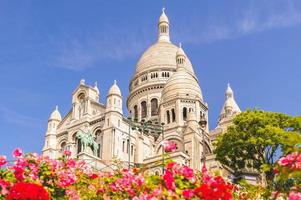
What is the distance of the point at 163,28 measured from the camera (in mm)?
90750

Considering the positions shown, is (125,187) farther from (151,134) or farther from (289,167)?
(151,134)

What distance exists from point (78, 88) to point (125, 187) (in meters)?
50.2

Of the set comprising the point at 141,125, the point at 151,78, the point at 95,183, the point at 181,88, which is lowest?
the point at 95,183

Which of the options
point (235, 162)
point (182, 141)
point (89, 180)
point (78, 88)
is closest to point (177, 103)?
point (182, 141)

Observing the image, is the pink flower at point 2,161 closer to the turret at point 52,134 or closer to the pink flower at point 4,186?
the pink flower at point 4,186

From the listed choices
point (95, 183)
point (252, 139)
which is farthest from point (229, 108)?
point (95, 183)

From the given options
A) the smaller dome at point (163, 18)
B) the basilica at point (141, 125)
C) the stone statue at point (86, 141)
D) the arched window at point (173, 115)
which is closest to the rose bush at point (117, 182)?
the basilica at point (141, 125)

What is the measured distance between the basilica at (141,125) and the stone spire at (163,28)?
50.9ft

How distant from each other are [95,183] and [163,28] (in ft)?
265

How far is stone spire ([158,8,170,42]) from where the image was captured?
291 ft

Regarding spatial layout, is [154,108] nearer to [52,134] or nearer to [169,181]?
[52,134]

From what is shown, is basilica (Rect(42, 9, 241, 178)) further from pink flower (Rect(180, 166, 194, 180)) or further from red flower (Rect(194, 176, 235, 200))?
red flower (Rect(194, 176, 235, 200))

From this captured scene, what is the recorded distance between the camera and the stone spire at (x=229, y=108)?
7038cm

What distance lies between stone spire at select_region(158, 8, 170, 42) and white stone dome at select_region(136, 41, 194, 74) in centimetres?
352
